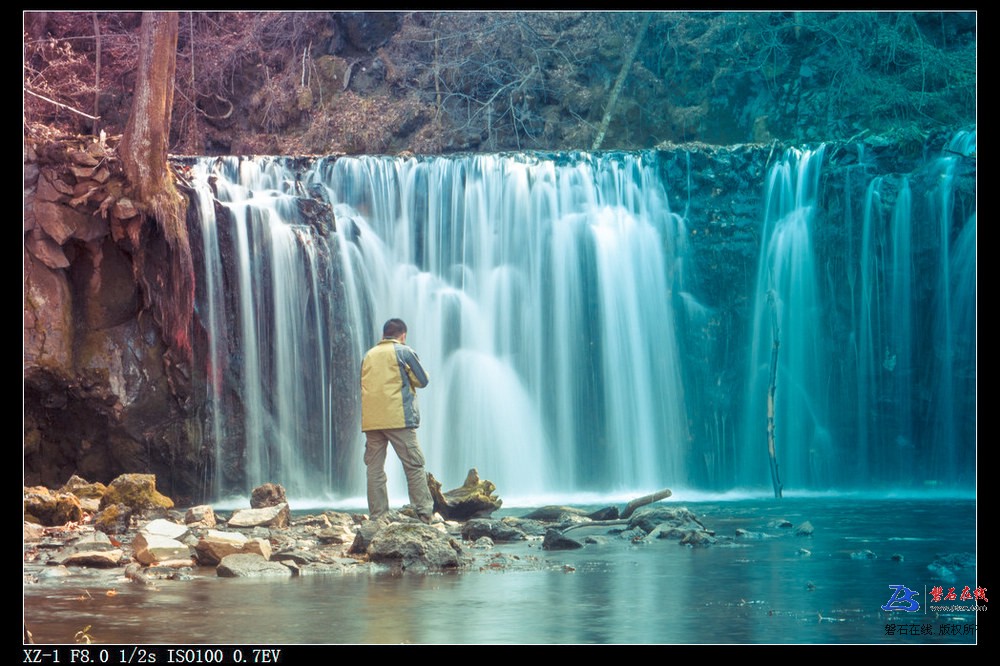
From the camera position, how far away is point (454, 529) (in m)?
10.6

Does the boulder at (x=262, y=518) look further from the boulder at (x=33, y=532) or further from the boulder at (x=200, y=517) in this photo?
the boulder at (x=33, y=532)

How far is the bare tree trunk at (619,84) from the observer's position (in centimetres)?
2461

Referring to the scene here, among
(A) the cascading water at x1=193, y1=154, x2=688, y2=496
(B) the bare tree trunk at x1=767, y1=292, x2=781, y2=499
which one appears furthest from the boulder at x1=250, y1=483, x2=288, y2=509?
(B) the bare tree trunk at x1=767, y1=292, x2=781, y2=499

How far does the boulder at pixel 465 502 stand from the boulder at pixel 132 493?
3231 mm

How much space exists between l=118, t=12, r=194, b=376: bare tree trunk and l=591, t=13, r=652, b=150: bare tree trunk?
35.8 feet

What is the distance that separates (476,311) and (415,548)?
958cm

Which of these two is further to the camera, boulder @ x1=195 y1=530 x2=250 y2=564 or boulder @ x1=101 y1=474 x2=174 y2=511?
boulder @ x1=101 y1=474 x2=174 y2=511

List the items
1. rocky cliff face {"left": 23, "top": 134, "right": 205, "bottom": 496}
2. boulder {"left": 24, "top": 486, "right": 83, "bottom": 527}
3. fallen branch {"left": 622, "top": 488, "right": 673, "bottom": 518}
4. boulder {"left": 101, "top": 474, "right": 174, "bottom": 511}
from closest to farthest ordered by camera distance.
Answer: fallen branch {"left": 622, "top": 488, "right": 673, "bottom": 518} → boulder {"left": 24, "top": 486, "right": 83, "bottom": 527} → boulder {"left": 101, "top": 474, "right": 174, "bottom": 511} → rocky cliff face {"left": 23, "top": 134, "right": 205, "bottom": 496}

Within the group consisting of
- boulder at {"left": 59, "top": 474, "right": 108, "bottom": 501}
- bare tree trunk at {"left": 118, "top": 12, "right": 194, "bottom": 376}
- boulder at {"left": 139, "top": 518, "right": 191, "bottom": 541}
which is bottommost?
boulder at {"left": 59, "top": 474, "right": 108, "bottom": 501}

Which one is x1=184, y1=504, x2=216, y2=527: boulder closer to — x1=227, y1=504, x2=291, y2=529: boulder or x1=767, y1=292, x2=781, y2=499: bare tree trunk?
x1=227, y1=504, x2=291, y2=529: boulder

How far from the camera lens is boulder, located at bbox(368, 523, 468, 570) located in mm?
8492

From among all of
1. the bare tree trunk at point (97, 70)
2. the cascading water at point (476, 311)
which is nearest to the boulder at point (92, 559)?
the cascading water at point (476, 311)

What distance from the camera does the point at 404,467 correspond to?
9891 millimetres
